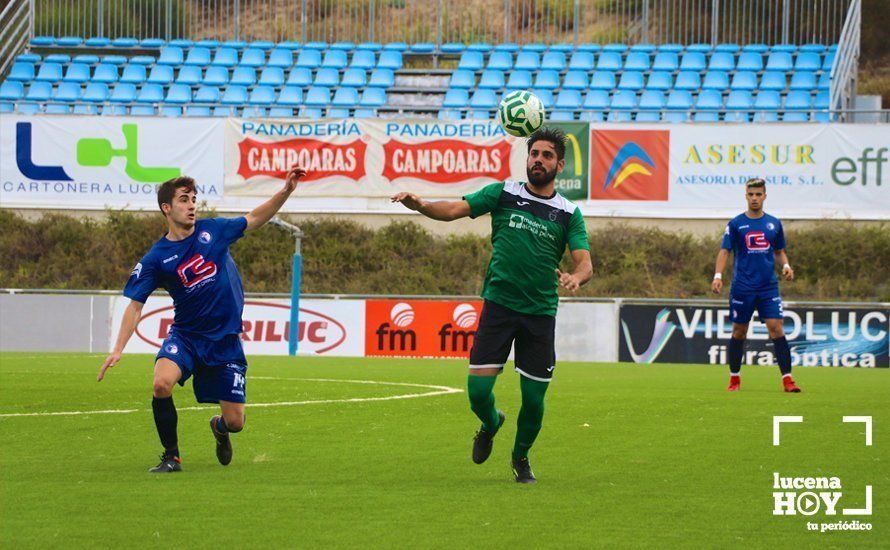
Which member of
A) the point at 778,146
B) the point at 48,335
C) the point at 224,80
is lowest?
the point at 48,335

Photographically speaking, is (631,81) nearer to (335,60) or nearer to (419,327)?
(335,60)

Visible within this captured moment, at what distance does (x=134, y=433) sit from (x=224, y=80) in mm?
26833

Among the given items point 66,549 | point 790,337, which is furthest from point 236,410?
point 790,337

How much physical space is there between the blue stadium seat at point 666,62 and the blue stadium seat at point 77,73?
15.9m

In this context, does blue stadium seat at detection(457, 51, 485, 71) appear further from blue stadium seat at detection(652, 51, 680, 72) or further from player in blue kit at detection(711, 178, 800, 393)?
player in blue kit at detection(711, 178, 800, 393)

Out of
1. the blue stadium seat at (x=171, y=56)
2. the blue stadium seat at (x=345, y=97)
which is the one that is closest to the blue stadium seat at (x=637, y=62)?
the blue stadium seat at (x=345, y=97)

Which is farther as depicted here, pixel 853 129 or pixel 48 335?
pixel 853 129

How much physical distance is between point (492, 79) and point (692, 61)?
5505 mm

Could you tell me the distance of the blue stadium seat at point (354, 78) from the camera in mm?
35844

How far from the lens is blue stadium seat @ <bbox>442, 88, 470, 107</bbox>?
34.5 meters

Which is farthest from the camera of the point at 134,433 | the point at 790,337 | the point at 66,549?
the point at 790,337

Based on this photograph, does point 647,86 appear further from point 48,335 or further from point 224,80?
point 48,335

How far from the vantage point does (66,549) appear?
5.93m

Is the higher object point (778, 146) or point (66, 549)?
point (778, 146)
